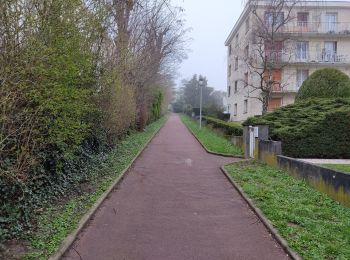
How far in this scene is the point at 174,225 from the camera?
22.6 ft

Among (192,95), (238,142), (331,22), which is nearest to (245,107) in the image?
(331,22)

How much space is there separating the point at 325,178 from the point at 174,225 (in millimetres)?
4015

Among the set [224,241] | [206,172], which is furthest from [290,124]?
[224,241]

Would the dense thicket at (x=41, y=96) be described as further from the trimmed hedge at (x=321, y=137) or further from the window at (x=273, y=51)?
the window at (x=273, y=51)

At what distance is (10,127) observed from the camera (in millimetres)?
6164

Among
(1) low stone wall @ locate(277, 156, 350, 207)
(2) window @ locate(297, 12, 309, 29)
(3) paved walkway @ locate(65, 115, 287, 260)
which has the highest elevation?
(2) window @ locate(297, 12, 309, 29)

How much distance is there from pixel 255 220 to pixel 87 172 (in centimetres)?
526

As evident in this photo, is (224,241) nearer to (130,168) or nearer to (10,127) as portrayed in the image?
(10,127)

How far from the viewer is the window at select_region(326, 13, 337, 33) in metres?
40.2

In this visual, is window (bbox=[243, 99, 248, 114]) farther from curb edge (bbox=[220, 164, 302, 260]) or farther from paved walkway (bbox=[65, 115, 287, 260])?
curb edge (bbox=[220, 164, 302, 260])

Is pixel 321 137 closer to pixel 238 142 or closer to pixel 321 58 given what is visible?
pixel 238 142

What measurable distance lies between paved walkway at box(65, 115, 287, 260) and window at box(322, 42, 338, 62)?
106 ft

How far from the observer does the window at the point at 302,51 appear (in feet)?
132

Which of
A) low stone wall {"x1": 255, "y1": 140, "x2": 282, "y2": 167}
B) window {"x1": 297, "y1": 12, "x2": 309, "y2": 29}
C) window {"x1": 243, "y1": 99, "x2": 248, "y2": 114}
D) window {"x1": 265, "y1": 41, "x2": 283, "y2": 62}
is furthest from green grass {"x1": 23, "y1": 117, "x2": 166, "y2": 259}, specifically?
window {"x1": 297, "y1": 12, "x2": 309, "y2": 29}
